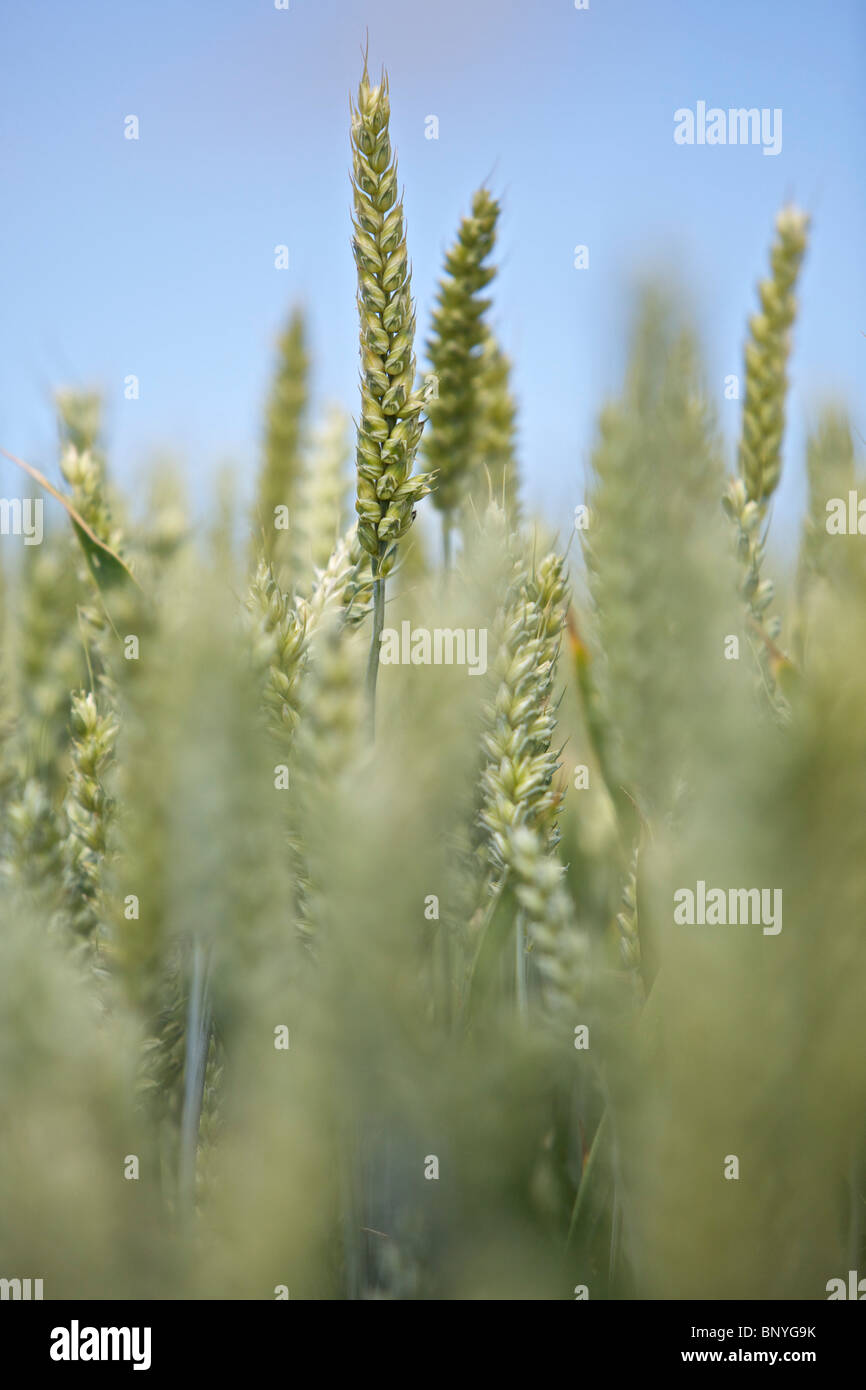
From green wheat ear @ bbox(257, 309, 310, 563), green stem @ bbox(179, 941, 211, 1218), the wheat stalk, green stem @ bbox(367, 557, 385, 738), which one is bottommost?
green stem @ bbox(179, 941, 211, 1218)

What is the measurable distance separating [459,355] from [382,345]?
33cm

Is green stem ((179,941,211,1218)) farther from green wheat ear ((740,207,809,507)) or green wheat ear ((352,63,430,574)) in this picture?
green wheat ear ((740,207,809,507))

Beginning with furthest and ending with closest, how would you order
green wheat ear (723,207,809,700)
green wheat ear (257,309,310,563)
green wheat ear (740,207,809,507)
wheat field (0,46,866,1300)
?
1. green wheat ear (257,309,310,563)
2. green wheat ear (740,207,809,507)
3. green wheat ear (723,207,809,700)
4. wheat field (0,46,866,1300)

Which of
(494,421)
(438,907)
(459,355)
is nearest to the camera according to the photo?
(438,907)

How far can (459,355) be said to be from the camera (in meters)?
0.74

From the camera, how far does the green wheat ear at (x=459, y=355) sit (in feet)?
2.31

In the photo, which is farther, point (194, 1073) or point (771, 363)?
point (771, 363)

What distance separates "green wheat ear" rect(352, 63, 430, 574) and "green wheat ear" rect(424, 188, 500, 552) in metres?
0.27

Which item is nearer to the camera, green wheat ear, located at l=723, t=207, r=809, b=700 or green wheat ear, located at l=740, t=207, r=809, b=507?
green wheat ear, located at l=723, t=207, r=809, b=700

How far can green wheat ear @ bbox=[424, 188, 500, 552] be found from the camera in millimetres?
703

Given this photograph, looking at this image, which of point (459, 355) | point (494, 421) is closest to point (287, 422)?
point (494, 421)

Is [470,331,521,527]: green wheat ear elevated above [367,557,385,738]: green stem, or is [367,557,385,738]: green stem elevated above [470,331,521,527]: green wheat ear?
[470,331,521,527]: green wheat ear

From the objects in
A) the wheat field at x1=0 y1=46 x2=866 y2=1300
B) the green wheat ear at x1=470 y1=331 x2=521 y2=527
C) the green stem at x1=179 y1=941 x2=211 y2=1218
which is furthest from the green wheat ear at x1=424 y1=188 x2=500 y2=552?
the green stem at x1=179 y1=941 x2=211 y2=1218

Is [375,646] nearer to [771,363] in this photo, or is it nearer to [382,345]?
[382,345]
